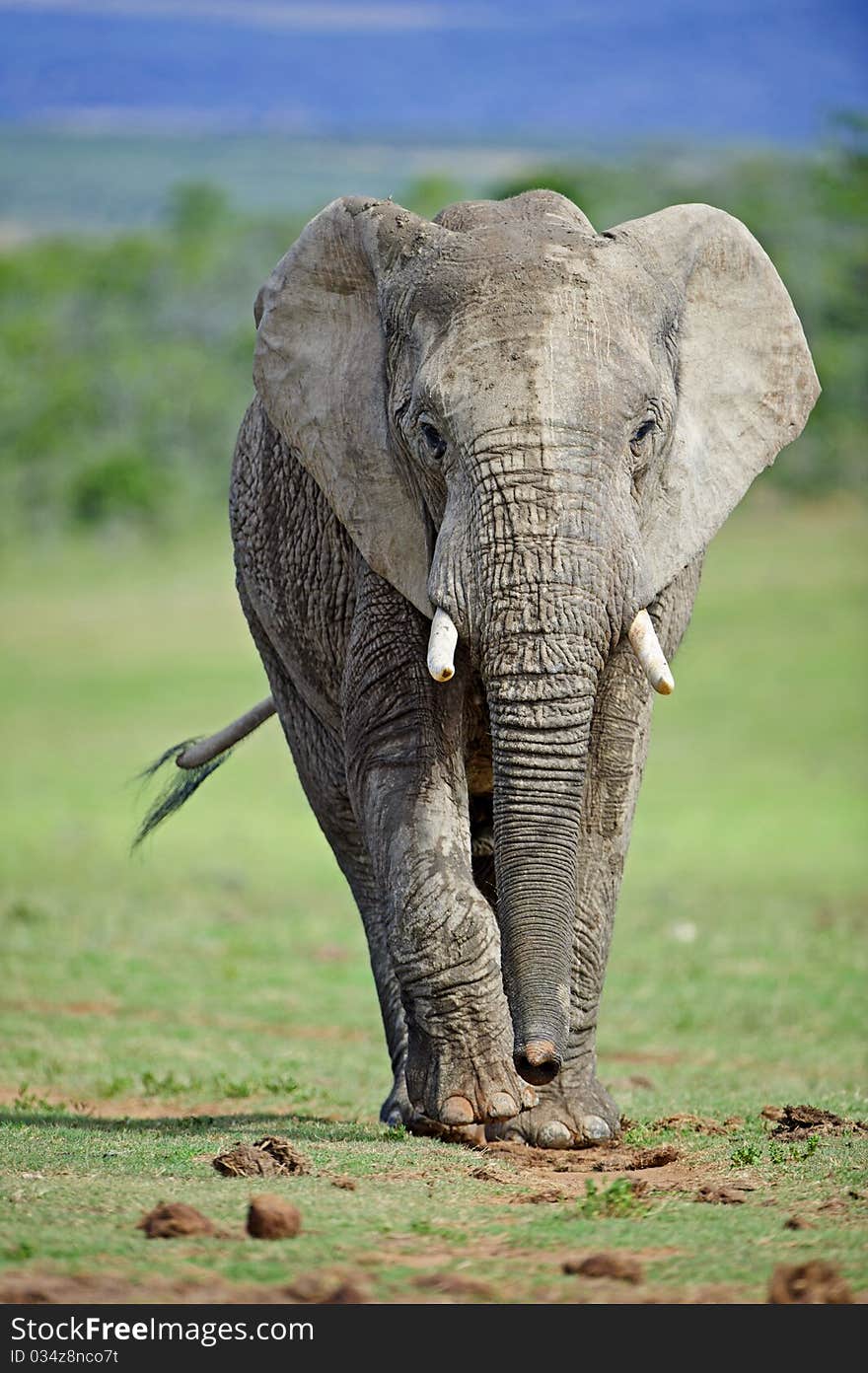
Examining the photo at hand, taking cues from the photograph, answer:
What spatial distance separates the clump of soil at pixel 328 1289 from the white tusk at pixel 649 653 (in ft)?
7.34

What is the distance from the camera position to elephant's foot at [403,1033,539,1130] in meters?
6.93

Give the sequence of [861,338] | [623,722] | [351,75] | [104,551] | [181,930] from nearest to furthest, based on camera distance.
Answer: [623,722] → [181,930] → [104,551] → [861,338] → [351,75]

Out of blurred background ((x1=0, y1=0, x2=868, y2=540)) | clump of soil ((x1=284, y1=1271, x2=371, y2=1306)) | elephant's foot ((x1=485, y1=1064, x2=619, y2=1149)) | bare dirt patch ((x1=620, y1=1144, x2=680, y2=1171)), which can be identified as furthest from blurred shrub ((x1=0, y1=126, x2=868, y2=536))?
clump of soil ((x1=284, y1=1271, x2=371, y2=1306))

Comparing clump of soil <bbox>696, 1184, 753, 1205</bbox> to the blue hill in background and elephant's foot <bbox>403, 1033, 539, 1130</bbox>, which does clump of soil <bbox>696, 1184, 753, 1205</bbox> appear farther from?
the blue hill in background

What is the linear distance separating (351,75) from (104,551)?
115518 millimetres

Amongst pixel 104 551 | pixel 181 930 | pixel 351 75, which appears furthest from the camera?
pixel 351 75

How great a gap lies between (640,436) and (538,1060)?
6.22 feet

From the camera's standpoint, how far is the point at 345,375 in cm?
756

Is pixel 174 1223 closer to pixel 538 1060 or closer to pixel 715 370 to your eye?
pixel 538 1060

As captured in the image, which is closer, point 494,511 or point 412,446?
point 494,511

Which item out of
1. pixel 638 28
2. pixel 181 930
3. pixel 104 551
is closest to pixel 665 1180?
pixel 181 930

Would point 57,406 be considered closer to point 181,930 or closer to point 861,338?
point 861,338

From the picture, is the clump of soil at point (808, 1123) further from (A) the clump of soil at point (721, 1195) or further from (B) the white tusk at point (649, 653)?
(B) the white tusk at point (649, 653)

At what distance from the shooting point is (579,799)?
6.83 metres
